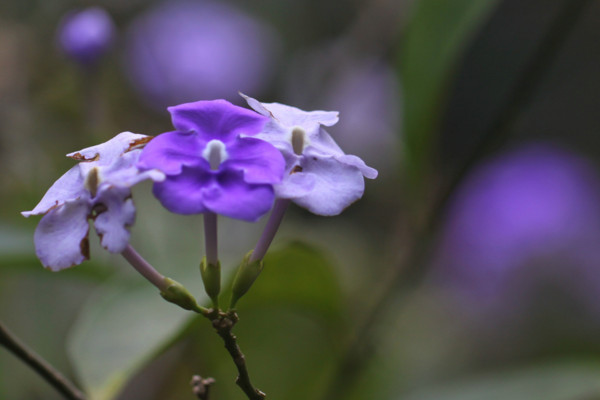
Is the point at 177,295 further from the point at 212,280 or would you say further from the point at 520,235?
the point at 520,235

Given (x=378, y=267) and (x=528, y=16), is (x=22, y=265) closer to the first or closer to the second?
(x=378, y=267)

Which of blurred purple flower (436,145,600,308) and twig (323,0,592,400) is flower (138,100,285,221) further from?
blurred purple flower (436,145,600,308)

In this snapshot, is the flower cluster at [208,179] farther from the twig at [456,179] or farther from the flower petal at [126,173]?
the twig at [456,179]

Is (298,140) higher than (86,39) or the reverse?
higher

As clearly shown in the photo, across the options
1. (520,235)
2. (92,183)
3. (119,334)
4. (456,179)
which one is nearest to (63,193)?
(92,183)

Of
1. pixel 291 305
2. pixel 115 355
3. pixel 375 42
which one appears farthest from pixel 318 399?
pixel 375 42

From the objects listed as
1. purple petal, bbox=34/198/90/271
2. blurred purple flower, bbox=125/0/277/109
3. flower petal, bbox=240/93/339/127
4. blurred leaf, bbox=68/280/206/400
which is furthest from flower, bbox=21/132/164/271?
blurred purple flower, bbox=125/0/277/109
